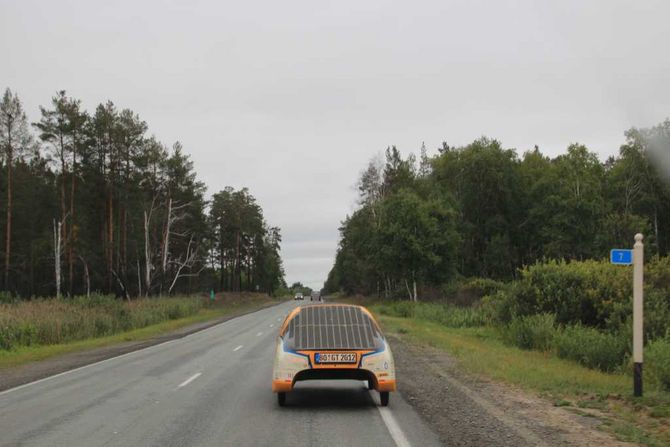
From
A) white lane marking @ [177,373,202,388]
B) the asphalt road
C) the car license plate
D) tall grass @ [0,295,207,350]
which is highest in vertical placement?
the car license plate

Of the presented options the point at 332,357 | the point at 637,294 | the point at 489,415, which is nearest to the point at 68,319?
the point at 332,357

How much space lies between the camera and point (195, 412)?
943 cm

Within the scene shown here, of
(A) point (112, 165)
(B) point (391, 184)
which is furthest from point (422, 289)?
(A) point (112, 165)

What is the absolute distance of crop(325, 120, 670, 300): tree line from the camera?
5191 centimetres

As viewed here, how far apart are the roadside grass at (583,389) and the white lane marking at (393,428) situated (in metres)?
2.61

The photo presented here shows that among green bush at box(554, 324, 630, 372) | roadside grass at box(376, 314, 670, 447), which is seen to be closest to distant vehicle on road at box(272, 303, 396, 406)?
roadside grass at box(376, 314, 670, 447)

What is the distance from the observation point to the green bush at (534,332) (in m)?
20.1

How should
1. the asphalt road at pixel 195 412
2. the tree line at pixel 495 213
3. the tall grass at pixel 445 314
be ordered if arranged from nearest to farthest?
1. the asphalt road at pixel 195 412
2. the tall grass at pixel 445 314
3. the tree line at pixel 495 213

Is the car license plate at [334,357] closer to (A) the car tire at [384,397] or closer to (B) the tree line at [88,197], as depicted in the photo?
(A) the car tire at [384,397]

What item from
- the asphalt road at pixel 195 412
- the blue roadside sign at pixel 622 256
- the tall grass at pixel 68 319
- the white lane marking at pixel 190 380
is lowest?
the tall grass at pixel 68 319

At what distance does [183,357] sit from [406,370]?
24.5ft

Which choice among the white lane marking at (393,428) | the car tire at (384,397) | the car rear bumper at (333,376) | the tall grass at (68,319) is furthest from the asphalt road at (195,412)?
the tall grass at (68,319)

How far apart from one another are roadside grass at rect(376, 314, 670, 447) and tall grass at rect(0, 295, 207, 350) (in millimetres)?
16443

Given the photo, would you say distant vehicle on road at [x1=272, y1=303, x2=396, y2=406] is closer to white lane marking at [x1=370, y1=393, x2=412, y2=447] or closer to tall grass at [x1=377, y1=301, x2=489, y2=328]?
white lane marking at [x1=370, y1=393, x2=412, y2=447]
